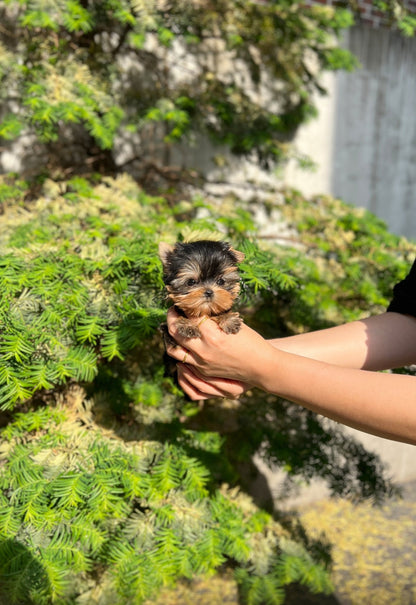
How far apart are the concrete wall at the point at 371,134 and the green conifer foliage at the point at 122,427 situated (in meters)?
2.29

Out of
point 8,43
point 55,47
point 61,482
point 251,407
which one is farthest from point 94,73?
point 61,482

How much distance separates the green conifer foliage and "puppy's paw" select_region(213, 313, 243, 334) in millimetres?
404

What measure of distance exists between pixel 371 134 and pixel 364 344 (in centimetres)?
397

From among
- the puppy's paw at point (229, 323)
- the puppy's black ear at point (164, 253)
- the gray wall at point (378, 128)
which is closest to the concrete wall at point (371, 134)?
the gray wall at point (378, 128)

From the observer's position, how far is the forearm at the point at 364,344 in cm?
181

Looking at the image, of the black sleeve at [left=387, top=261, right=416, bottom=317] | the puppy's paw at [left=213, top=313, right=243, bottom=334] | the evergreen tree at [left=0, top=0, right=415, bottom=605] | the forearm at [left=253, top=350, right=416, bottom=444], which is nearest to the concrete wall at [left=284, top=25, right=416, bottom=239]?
the evergreen tree at [left=0, top=0, right=415, bottom=605]

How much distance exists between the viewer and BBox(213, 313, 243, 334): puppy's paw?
146 cm

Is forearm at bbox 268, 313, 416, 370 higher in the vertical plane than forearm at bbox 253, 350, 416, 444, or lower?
lower

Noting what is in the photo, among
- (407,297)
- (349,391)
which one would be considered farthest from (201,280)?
(407,297)

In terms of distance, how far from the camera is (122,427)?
2.25m

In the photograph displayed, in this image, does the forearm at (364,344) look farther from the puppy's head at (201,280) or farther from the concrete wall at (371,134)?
the concrete wall at (371,134)

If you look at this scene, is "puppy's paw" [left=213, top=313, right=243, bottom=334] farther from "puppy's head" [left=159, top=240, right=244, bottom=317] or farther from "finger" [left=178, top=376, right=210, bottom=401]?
"finger" [left=178, top=376, right=210, bottom=401]

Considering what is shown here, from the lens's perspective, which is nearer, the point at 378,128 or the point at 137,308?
the point at 137,308

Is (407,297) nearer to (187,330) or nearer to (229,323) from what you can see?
(229,323)
